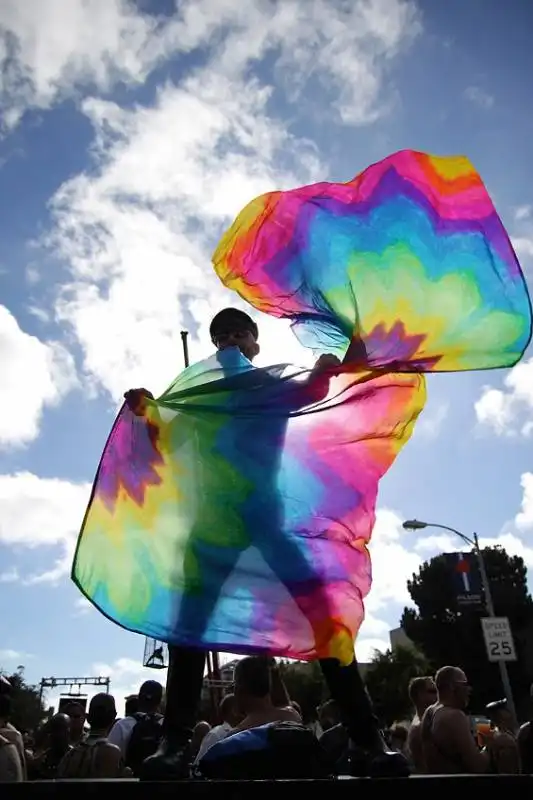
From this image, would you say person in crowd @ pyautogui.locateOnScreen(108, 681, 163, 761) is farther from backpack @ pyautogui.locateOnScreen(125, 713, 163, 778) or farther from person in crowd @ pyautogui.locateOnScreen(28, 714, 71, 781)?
person in crowd @ pyautogui.locateOnScreen(28, 714, 71, 781)

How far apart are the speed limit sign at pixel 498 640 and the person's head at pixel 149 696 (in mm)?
12219

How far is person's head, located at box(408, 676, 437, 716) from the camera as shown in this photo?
206 inches

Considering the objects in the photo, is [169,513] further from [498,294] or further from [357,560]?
[498,294]

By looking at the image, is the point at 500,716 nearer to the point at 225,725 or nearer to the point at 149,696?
the point at 225,725

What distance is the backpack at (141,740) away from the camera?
4586 millimetres

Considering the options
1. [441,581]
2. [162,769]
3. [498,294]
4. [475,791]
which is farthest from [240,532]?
[441,581]

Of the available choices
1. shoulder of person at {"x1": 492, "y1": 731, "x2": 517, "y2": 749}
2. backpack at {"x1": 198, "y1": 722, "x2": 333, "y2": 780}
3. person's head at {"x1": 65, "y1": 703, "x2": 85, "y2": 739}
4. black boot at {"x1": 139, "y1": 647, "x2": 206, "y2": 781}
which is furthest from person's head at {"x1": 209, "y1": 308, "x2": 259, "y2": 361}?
person's head at {"x1": 65, "y1": 703, "x2": 85, "y2": 739}

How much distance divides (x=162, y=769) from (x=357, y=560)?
96cm

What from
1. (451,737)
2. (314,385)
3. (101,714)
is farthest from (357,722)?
(101,714)

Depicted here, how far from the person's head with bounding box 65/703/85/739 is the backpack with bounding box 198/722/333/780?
16.4ft

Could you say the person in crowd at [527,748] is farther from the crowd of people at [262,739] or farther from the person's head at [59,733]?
the person's head at [59,733]

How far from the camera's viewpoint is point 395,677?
122ft

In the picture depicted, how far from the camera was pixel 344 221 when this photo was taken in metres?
2.87

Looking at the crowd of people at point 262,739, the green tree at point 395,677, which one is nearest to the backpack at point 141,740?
the crowd of people at point 262,739
